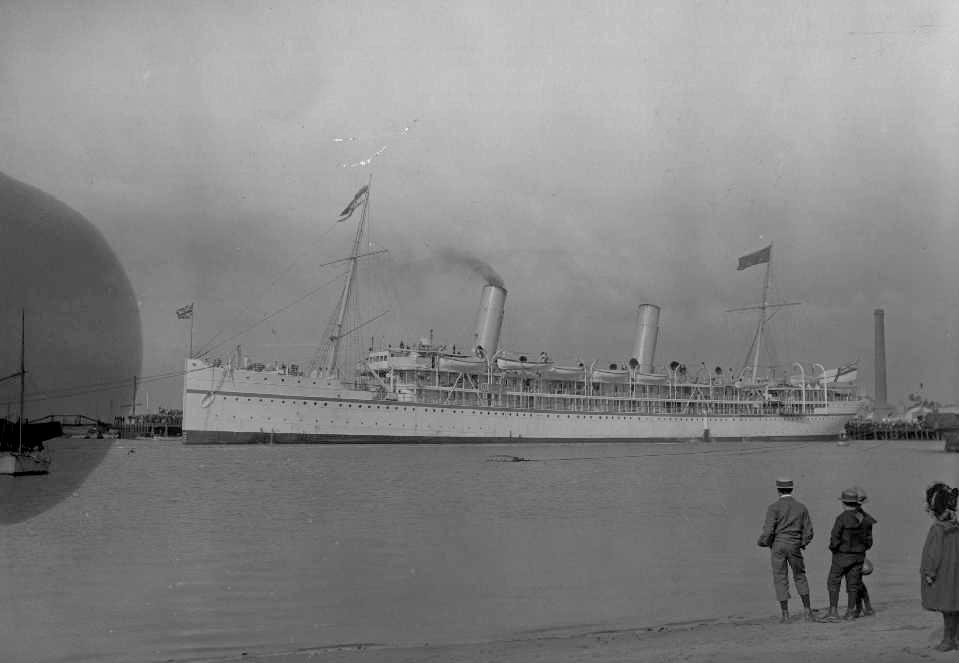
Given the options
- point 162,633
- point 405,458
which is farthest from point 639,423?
point 162,633

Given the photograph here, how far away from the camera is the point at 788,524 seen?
24.2ft

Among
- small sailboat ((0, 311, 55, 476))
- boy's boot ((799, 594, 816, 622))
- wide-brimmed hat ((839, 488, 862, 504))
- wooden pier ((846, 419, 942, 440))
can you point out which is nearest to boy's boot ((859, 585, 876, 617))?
boy's boot ((799, 594, 816, 622))

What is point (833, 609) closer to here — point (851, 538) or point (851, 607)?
point (851, 607)

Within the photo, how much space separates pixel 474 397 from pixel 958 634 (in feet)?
171

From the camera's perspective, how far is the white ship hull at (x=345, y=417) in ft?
159

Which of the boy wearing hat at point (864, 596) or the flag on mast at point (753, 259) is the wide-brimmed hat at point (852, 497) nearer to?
the boy wearing hat at point (864, 596)

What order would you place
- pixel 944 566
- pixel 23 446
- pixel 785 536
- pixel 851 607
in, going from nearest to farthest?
pixel 944 566 < pixel 785 536 < pixel 851 607 < pixel 23 446

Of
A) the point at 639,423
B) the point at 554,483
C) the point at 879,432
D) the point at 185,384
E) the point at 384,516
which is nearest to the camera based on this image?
the point at 384,516

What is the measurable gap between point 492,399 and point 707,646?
51.6 m

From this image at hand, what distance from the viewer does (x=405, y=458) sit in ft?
130

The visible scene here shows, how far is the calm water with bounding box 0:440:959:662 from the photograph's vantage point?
8.47m

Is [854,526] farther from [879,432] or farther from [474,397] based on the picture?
[879,432]

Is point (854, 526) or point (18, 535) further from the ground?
point (854, 526)

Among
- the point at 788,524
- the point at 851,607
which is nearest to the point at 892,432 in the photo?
the point at 851,607
